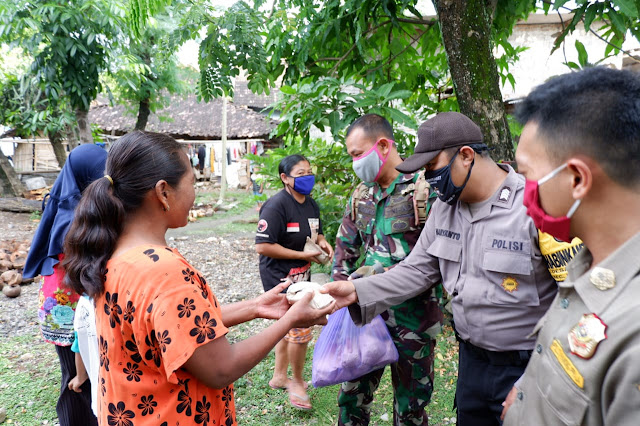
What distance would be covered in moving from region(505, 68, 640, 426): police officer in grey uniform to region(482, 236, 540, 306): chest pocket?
0.60m

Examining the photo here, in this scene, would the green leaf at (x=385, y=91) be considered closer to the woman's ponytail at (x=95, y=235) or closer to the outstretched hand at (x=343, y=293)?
the outstretched hand at (x=343, y=293)

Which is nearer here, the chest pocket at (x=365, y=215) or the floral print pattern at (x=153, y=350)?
the floral print pattern at (x=153, y=350)

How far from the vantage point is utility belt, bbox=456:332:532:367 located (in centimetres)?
176


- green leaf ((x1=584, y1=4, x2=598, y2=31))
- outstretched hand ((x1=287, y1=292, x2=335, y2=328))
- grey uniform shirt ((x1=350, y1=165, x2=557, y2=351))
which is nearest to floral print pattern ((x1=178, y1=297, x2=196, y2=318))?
outstretched hand ((x1=287, y1=292, x2=335, y2=328))

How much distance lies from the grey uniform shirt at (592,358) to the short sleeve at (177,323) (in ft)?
3.01

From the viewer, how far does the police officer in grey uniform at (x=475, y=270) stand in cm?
175

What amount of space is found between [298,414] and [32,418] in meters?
2.02

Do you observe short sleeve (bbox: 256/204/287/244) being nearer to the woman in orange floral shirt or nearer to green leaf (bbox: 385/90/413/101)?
green leaf (bbox: 385/90/413/101)

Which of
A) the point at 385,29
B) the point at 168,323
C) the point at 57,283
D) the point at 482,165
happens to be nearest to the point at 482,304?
the point at 482,165

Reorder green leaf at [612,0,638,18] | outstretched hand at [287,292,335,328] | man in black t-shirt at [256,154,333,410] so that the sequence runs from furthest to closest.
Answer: man in black t-shirt at [256,154,333,410]
green leaf at [612,0,638,18]
outstretched hand at [287,292,335,328]

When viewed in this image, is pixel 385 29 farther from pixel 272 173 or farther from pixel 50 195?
pixel 50 195

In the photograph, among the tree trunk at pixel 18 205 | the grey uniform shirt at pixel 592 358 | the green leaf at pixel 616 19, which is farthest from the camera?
the tree trunk at pixel 18 205

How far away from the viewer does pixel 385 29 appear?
3.79 m

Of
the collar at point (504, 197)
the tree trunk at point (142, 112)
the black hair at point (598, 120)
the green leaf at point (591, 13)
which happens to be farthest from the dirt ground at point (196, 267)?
the green leaf at point (591, 13)
